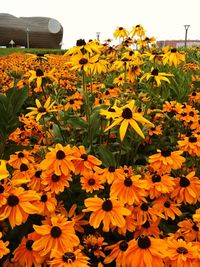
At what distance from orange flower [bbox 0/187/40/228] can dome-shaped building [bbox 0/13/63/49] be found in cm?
3632

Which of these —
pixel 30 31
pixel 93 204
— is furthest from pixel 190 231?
pixel 30 31

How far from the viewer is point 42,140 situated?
2605 millimetres

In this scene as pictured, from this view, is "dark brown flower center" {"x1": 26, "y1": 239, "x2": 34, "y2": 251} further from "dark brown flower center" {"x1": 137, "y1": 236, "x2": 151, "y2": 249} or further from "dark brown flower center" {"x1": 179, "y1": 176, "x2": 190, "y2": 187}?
"dark brown flower center" {"x1": 179, "y1": 176, "x2": 190, "y2": 187}

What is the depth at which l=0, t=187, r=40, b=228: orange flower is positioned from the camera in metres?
1.30

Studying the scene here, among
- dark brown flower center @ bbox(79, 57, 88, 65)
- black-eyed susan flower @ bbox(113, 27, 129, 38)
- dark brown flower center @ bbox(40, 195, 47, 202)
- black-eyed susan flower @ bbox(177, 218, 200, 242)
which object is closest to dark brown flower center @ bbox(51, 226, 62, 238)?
dark brown flower center @ bbox(40, 195, 47, 202)

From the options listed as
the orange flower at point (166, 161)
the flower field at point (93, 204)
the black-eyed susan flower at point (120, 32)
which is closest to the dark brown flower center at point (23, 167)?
the flower field at point (93, 204)

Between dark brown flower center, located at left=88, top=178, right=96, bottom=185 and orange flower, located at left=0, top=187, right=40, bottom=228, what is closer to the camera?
orange flower, located at left=0, top=187, right=40, bottom=228

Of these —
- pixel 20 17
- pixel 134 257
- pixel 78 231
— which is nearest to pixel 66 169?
pixel 78 231

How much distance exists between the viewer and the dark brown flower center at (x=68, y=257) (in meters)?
1.12

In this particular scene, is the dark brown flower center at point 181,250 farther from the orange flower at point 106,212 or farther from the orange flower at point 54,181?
the orange flower at point 54,181

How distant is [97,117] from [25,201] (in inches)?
40.8

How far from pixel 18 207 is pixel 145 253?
1.38 feet

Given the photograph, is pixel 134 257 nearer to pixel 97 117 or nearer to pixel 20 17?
pixel 97 117

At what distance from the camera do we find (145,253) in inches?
46.3
